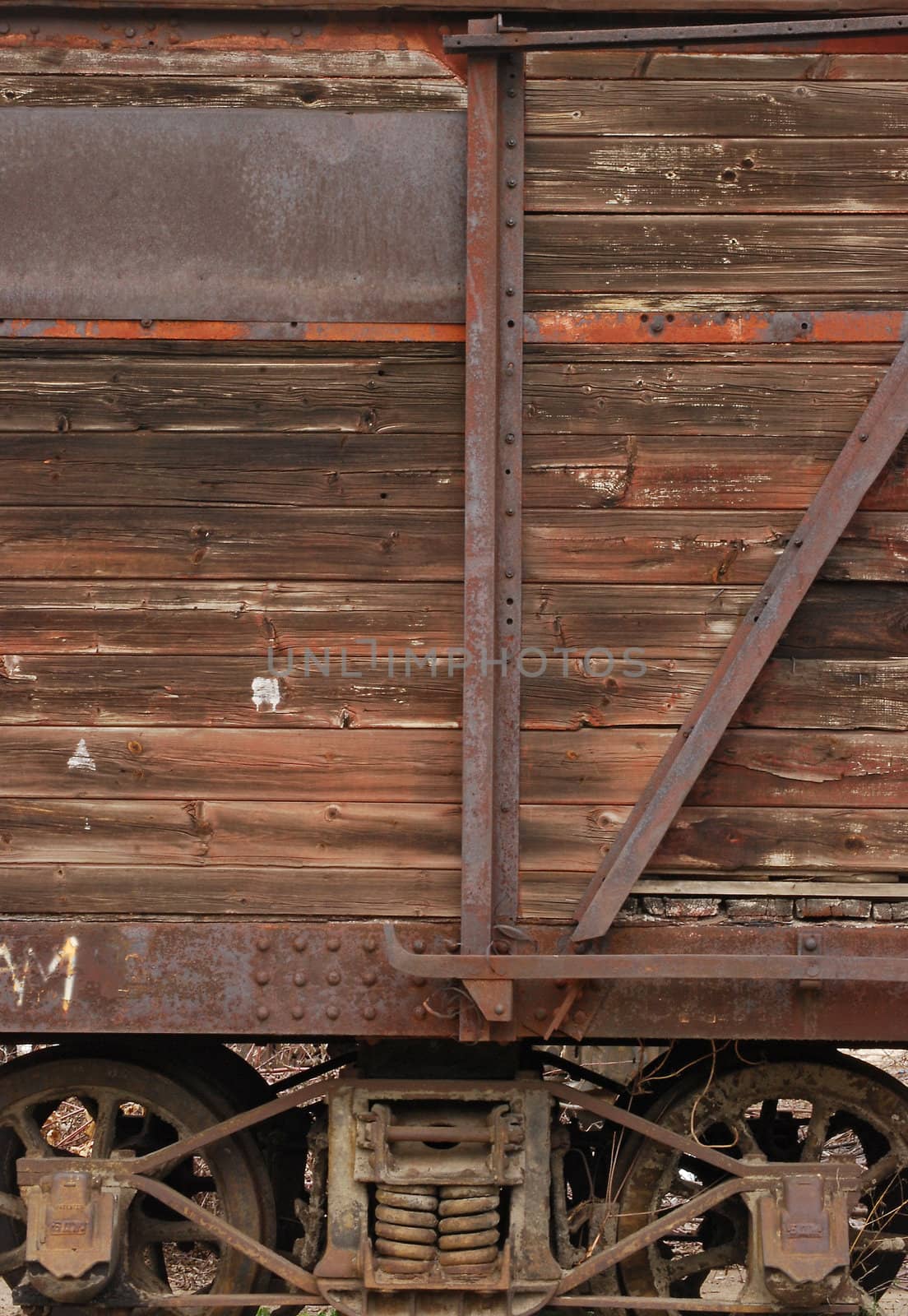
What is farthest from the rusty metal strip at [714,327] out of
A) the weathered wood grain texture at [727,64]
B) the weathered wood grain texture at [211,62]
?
the weathered wood grain texture at [211,62]

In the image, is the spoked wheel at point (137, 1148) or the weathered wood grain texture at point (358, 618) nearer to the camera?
the weathered wood grain texture at point (358, 618)

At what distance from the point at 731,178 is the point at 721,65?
1.05ft

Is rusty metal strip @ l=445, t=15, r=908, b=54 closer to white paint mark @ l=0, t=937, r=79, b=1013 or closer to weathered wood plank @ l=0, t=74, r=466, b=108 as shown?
weathered wood plank @ l=0, t=74, r=466, b=108

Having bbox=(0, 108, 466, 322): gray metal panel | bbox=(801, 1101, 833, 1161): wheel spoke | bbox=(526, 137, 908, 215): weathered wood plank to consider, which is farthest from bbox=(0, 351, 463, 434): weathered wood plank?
bbox=(801, 1101, 833, 1161): wheel spoke

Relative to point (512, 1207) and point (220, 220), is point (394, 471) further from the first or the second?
point (512, 1207)

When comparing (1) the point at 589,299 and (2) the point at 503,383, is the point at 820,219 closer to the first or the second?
(1) the point at 589,299

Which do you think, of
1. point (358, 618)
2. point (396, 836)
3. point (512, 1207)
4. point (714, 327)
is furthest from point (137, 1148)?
point (714, 327)

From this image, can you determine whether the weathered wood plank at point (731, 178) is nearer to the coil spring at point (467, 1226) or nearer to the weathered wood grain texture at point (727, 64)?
the weathered wood grain texture at point (727, 64)

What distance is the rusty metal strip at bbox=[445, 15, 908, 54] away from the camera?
127 inches

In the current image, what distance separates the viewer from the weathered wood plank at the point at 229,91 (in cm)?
334

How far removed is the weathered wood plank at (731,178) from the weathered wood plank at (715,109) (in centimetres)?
4

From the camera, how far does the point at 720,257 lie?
3.30 metres

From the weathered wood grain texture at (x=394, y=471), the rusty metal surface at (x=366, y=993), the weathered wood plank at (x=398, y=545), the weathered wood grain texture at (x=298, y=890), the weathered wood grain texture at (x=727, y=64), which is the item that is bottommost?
the rusty metal surface at (x=366, y=993)

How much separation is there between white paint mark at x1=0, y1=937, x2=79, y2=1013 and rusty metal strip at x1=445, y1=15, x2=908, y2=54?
2.69 m
